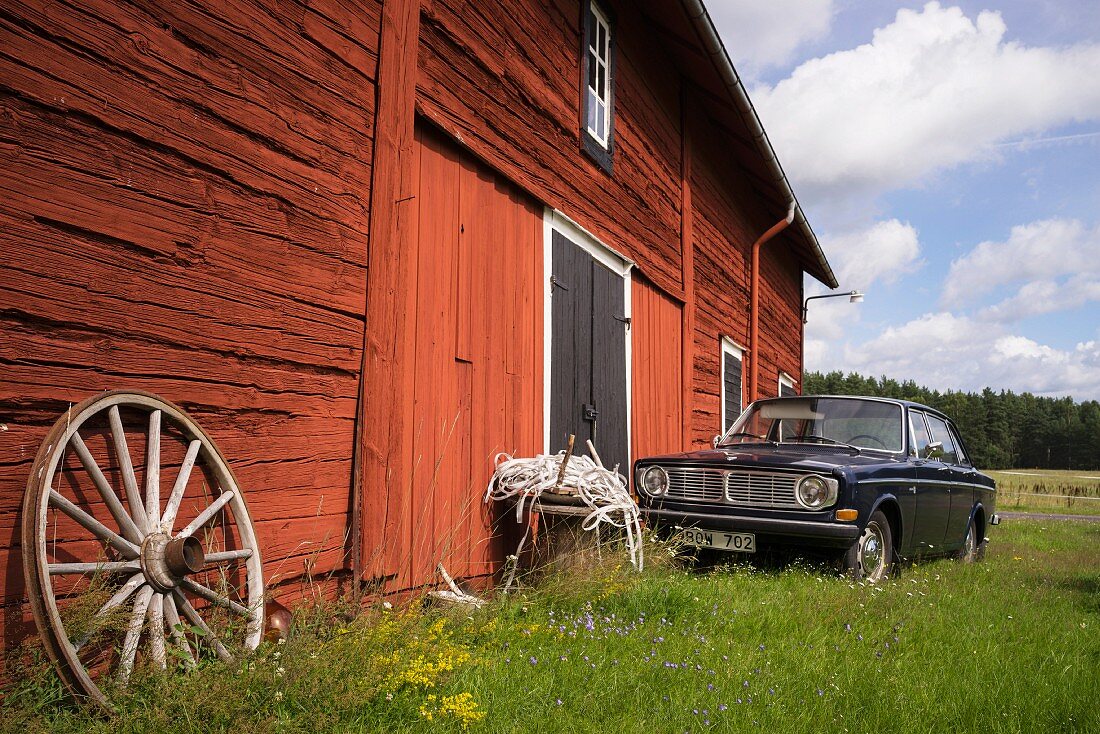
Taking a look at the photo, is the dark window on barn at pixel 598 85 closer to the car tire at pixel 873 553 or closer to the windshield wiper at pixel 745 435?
the windshield wiper at pixel 745 435

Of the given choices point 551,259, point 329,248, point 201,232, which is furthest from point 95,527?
point 551,259

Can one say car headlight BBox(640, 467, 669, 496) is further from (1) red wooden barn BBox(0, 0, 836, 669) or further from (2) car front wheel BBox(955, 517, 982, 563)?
(2) car front wheel BBox(955, 517, 982, 563)

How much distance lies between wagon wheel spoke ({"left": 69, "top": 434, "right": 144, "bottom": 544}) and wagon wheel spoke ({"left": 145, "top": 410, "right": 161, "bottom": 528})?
9 centimetres

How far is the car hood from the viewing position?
17.8 ft

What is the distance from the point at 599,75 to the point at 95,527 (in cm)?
591

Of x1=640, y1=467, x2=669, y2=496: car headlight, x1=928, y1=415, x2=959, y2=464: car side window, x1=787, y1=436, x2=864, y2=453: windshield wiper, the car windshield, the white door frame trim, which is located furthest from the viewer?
x1=928, y1=415, x2=959, y2=464: car side window

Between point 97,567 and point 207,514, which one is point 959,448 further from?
point 97,567

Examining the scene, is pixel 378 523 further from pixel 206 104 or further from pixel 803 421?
pixel 803 421

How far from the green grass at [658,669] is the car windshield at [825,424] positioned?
1585 mm

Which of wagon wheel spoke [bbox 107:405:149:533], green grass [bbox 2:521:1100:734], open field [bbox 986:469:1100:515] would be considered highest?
wagon wheel spoke [bbox 107:405:149:533]

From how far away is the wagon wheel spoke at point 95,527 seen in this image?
2346mm

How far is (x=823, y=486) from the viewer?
5312 millimetres

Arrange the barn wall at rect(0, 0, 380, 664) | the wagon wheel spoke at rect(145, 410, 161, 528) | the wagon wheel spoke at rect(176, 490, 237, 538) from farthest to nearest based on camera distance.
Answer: the wagon wheel spoke at rect(176, 490, 237, 538)
the wagon wheel spoke at rect(145, 410, 161, 528)
the barn wall at rect(0, 0, 380, 664)

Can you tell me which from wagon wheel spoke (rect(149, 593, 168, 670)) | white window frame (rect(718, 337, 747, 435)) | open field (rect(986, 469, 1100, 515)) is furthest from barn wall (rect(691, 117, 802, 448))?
open field (rect(986, 469, 1100, 515))
